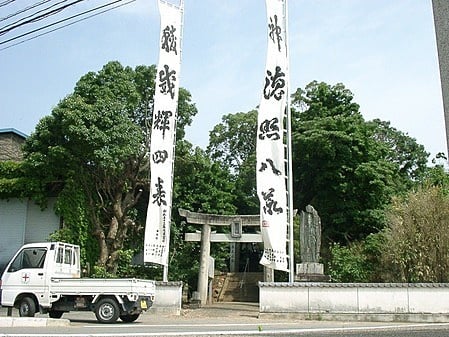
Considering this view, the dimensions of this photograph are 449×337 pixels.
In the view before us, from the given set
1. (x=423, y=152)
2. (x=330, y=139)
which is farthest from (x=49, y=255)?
(x=423, y=152)

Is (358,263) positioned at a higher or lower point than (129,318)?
higher

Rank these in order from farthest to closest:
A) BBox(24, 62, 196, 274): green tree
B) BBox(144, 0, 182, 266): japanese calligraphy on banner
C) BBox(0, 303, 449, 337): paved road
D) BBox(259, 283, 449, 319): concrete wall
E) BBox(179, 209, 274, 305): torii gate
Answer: BBox(179, 209, 274, 305): torii gate → BBox(24, 62, 196, 274): green tree → BBox(144, 0, 182, 266): japanese calligraphy on banner → BBox(259, 283, 449, 319): concrete wall → BBox(0, 303, 449, 337): paved road

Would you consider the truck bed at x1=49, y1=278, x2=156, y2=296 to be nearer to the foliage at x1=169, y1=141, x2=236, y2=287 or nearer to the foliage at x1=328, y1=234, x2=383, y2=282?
the foliage at x1=328, y1=234, x2=383, y2=282

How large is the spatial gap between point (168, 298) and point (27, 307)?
4.07 meters

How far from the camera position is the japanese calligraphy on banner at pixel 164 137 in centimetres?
Answer: 1658

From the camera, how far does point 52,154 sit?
64.8 ft

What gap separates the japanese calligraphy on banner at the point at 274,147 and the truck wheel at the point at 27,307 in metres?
6.26

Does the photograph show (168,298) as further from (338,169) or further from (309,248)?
(338,169)

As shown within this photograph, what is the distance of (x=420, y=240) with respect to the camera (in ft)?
54.6

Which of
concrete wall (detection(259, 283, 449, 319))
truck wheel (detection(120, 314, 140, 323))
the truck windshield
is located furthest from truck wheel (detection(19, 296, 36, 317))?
concrete wall (detection(259, 283, 449, 319))

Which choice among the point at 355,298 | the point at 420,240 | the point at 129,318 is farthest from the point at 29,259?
the point at 420,240

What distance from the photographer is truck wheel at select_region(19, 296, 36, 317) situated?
1437 centimetres

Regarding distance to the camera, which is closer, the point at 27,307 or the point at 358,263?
the point at 27,307

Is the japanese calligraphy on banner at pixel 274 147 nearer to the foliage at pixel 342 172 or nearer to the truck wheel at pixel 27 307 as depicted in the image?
the truck wheel at pixel 27 307
